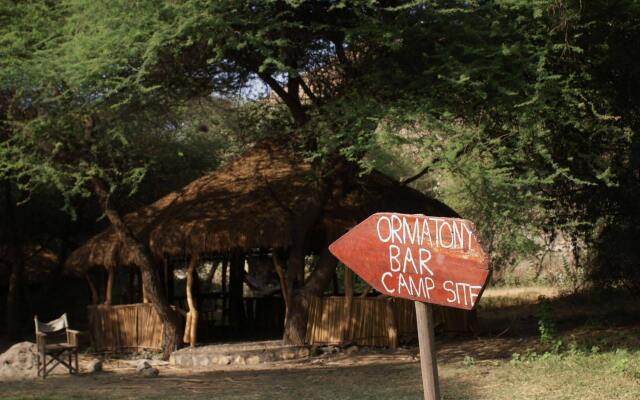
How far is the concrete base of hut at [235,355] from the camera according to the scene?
1371cm

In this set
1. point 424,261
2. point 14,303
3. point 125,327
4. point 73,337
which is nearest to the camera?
point 424,261

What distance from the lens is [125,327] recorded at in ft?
51.4

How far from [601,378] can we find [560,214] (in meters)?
7.66

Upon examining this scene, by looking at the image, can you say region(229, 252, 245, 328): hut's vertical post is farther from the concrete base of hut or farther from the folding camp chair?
the folding camp chair

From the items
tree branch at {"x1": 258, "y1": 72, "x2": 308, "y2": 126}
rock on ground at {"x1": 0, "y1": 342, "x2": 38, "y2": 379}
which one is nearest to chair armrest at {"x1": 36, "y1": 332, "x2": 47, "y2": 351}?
rock on ground at {"x1": 0, "y1": 342, "x2": 38, "y2": 379}

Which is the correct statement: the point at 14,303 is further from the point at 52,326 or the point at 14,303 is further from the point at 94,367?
the point at 52,326

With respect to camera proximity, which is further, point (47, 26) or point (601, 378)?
point (47, 26)

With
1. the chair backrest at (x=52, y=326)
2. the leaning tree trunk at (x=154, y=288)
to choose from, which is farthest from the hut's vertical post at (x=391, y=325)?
the chair backrest at (x=52, y=326)

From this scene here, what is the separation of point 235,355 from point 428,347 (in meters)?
9.53

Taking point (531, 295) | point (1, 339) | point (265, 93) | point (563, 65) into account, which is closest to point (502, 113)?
point (563, 65)

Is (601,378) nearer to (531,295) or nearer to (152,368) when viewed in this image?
(152,368)

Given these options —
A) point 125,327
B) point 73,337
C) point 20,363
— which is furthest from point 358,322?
point 20,363

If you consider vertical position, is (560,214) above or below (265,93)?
below

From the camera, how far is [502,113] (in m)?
11.8
